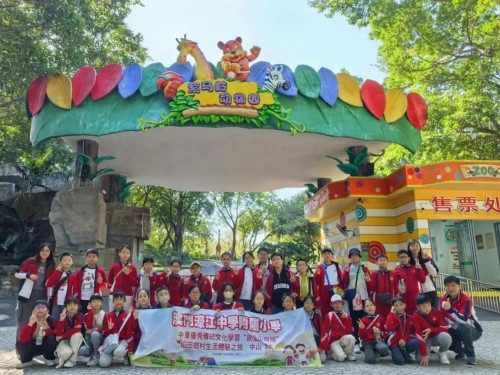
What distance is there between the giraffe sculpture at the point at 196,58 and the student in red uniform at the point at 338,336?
5.42 metres

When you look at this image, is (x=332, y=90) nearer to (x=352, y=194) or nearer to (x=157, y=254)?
(x=352, y=194)

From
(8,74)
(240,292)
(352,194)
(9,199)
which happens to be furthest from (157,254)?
(240,292)

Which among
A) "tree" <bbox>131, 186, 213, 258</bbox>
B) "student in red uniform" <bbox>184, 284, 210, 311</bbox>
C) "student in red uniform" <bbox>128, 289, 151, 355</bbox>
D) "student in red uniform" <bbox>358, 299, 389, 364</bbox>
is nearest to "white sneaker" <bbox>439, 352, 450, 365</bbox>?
"student in red uniform" <bbox>358, 299, 389, 364</bbox>

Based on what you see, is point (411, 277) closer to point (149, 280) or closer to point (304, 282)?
point (304, 282)

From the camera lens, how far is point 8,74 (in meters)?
11.0

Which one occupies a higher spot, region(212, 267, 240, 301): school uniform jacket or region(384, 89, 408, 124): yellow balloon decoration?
region(384, 89, 408, 124): yellow balloon decoration

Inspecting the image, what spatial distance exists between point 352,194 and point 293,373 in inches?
236

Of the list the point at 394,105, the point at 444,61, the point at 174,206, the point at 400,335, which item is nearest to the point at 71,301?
the point at 400,335

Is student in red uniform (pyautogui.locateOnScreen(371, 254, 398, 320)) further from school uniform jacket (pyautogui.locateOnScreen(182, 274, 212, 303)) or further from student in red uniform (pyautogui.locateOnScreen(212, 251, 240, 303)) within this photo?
school uniform jacket (pyautogui.locateOnScreen(182, 274, 212, 303))

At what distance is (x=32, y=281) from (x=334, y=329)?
4.02m

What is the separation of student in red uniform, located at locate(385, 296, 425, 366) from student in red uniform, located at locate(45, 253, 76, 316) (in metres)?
4.23

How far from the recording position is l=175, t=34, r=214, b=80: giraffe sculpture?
29.3 feet

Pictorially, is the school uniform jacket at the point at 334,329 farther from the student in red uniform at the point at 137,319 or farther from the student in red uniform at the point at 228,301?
the student in red uniform at the point at 137,319

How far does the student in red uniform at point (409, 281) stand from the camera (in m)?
6.12
